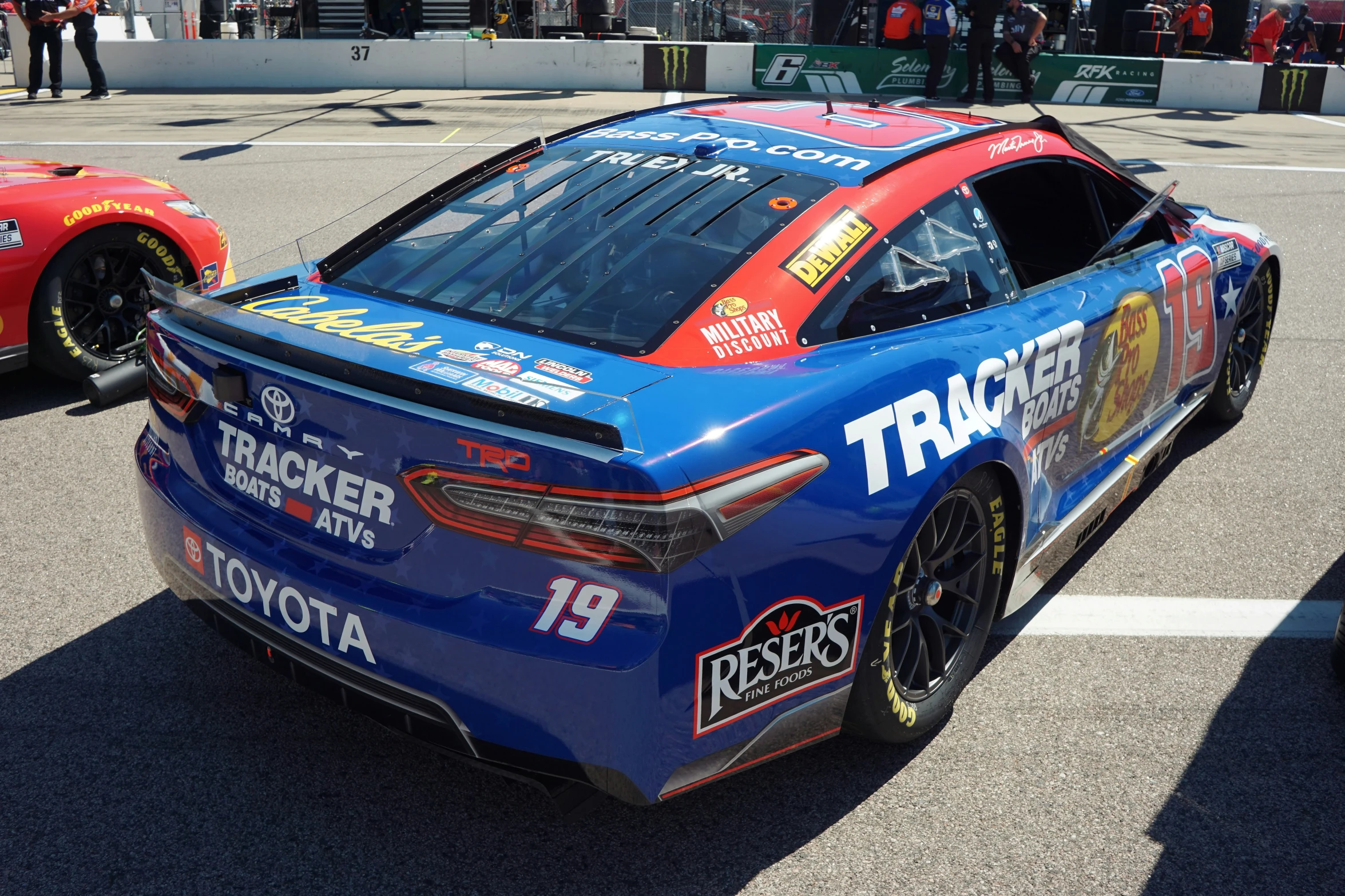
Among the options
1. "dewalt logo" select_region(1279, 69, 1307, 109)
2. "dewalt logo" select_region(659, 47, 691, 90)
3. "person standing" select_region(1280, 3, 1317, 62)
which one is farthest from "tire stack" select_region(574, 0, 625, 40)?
"person standing" select_region(1280, 3, 1317, 62)

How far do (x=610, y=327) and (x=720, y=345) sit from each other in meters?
0.27

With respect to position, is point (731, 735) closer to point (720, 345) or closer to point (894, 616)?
point (894, 616)

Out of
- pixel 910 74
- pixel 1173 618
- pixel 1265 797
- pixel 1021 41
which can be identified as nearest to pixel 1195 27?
pixel 1021 41

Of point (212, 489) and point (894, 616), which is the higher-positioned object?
point (212, 489)

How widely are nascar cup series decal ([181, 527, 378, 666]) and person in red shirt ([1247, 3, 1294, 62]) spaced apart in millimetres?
22734

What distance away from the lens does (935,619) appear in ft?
9.45

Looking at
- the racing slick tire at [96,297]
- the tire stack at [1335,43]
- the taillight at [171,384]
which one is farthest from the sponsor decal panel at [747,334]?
the tire stack at [1335,43]

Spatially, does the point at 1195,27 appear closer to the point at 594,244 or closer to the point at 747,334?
the point at 594,244

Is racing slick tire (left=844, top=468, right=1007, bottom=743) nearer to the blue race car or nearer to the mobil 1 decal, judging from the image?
the blue race car

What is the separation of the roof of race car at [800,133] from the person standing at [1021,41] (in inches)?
617

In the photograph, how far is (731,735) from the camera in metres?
2.30

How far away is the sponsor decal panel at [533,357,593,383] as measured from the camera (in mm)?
2344

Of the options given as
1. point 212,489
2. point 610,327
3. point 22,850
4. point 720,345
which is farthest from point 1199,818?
point 22,850

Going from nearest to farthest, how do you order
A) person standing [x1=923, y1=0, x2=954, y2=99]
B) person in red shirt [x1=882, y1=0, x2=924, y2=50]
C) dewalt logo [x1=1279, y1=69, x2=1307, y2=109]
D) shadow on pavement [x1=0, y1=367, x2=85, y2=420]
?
shadow on pavement [x1=0, y1=367, x2=85, y2=420] < person standing [x1=923, y1=0, x2=954, y2=99] < person in red shirt [x1=882, y1=0, x2=924, y2=50] < dewalt logo [x1=1279, y1=69, x2=1307, y2=109]
